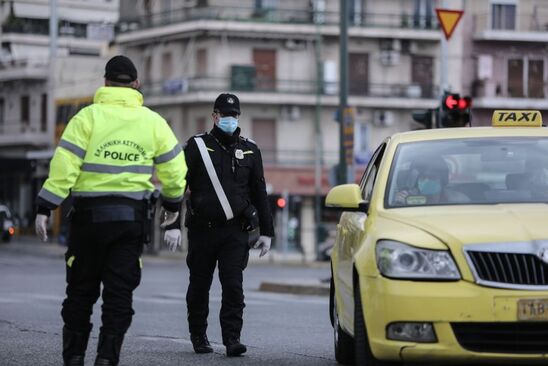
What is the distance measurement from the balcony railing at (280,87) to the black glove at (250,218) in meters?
49.0

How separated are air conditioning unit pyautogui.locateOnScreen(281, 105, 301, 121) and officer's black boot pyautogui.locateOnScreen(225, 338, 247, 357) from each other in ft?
165

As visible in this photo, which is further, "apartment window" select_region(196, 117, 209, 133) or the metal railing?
the metal railing

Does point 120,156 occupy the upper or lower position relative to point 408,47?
lower

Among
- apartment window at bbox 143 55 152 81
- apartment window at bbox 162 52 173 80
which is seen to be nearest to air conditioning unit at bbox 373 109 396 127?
apartment window at bbox 162 52 173 80

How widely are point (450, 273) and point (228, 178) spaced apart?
12.2 feet

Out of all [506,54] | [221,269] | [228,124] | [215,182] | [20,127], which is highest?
[506,54]

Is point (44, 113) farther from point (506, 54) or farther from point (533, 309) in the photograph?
point (533, 309)

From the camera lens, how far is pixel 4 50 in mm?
78500

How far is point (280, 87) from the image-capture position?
61406 millimetres

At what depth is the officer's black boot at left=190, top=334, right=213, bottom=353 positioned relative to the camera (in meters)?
11.2

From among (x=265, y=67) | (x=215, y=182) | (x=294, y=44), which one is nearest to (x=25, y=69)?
(x=265, y=67)

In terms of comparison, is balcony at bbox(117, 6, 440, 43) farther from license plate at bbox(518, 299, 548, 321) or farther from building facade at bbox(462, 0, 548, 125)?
license plate at bbox(518, 299, 548, 321)

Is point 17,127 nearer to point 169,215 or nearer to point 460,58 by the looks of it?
point 460,58

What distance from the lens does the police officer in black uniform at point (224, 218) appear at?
11125 millimetres
